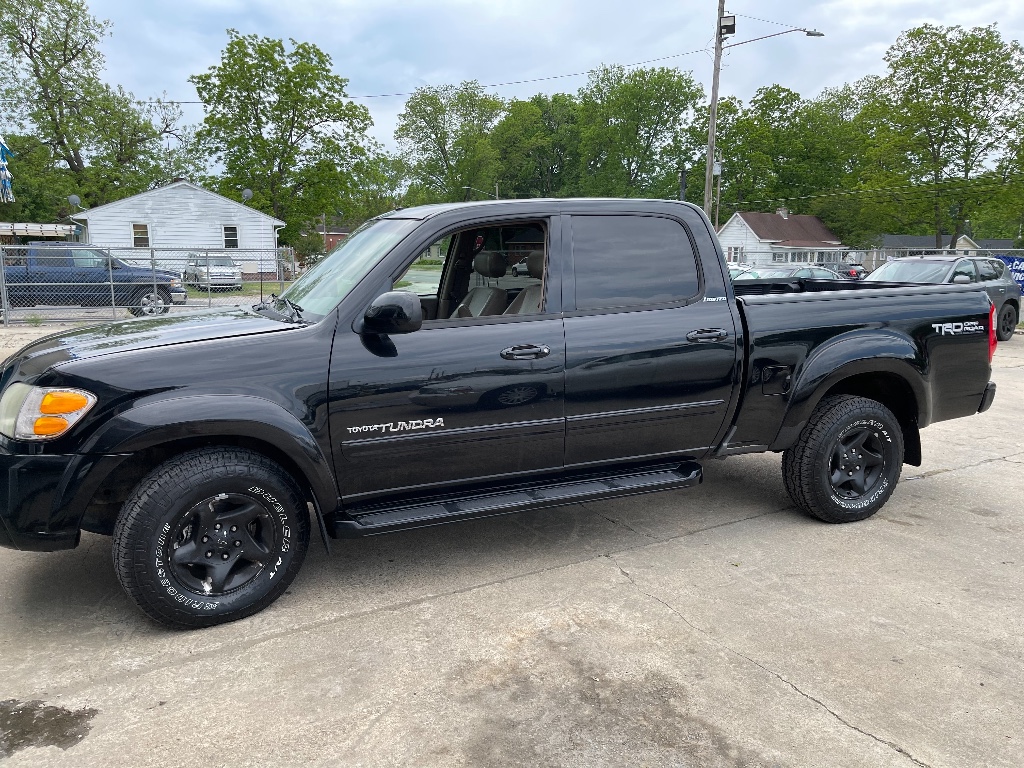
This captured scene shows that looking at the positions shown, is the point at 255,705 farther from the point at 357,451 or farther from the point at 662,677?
the point at 662,677

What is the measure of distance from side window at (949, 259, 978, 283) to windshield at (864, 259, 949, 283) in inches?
7.0

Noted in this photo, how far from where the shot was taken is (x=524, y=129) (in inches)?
3118

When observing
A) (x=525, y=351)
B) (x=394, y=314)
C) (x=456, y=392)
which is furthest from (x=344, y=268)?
(x=525, y=351)

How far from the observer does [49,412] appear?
3.04m

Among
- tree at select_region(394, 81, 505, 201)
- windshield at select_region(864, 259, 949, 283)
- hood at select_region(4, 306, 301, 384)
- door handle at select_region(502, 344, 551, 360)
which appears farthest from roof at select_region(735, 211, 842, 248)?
hood at select_region(4, 306, 301, 384)

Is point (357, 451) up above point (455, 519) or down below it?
above

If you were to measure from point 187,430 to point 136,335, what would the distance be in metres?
0.72

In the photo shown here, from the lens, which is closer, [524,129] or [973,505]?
[973,505]

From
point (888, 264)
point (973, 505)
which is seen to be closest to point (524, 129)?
point (888, 264)

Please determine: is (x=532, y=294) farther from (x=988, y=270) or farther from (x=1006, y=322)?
(x=1006, y=322)

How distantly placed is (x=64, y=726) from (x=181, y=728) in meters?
0.41

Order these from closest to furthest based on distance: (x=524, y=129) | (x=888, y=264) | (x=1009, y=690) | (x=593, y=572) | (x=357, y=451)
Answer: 1. (x=1009, y=690)
2. (x=357, y=451)
3. (x=593, y=572)
4. (x=888, y=264)
5. (x=524, y=129)

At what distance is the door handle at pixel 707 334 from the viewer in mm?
4094

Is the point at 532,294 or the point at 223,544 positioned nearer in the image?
the point at 223,544
